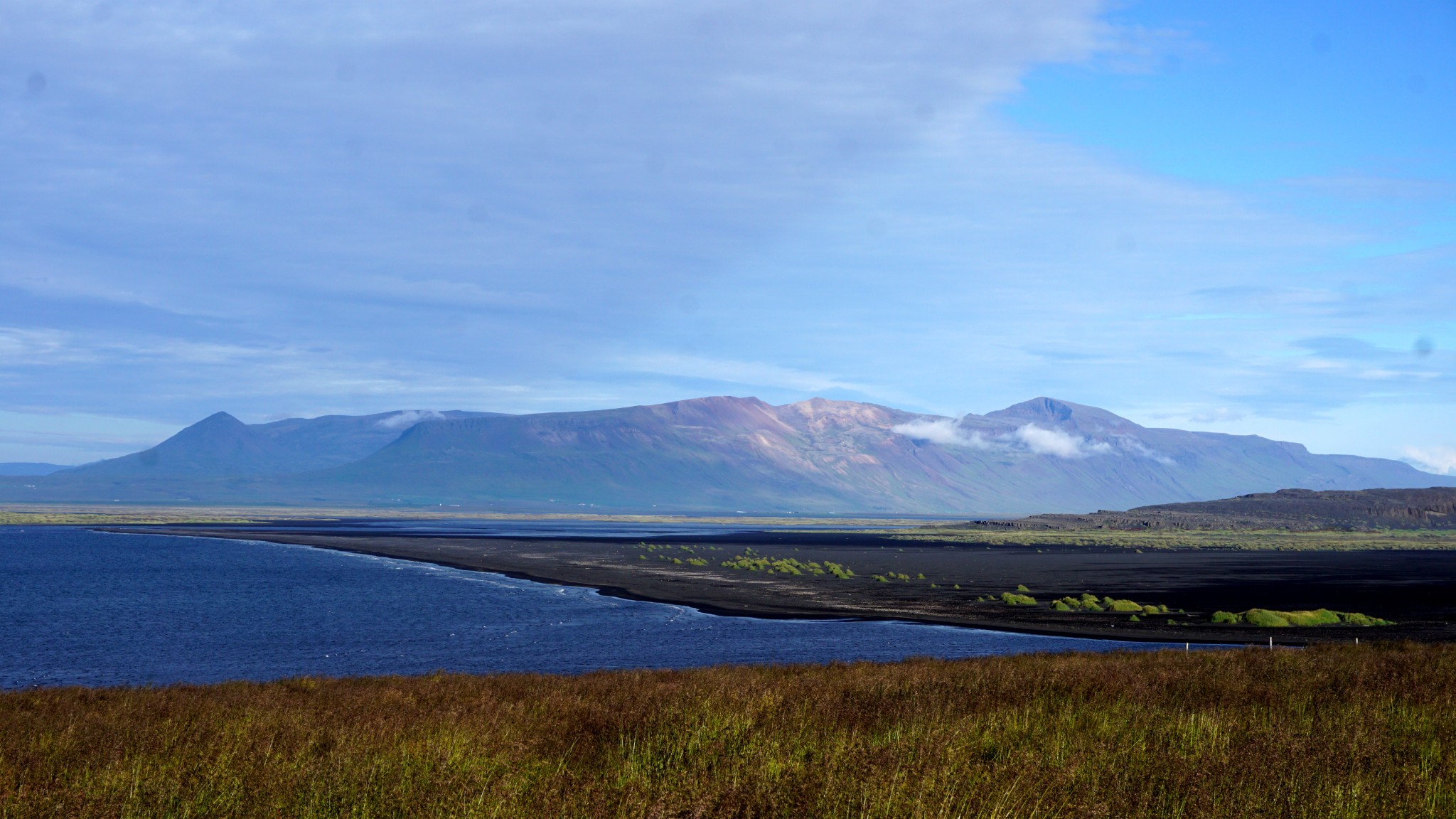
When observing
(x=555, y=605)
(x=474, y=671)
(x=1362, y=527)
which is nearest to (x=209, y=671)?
(x=474, y=671)

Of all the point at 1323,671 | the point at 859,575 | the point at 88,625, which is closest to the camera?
the point at 1323,671

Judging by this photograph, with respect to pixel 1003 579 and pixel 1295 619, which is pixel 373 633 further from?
pixel 1003 579

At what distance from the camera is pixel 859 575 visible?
7512 cm

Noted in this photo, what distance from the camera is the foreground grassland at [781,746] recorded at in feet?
23.6

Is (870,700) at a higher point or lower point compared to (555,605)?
higher

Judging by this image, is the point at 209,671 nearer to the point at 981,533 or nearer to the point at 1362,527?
the point at 981,533

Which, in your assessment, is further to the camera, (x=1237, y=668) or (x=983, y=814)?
(x=1237, y=668)

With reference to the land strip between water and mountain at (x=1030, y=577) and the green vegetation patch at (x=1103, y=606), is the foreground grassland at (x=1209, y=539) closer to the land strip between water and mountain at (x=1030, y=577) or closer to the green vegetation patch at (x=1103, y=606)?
the land strip between water and mountain at (x=1030, y=577)

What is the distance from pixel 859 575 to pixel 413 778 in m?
68.5

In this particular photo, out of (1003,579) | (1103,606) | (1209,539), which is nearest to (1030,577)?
(1003,579)

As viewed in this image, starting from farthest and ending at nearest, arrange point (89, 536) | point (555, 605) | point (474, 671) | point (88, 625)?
point (89, 536) → point (555, 605) → point (88, 625) → point (474, 671)

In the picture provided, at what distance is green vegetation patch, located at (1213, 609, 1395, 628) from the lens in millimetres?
42188

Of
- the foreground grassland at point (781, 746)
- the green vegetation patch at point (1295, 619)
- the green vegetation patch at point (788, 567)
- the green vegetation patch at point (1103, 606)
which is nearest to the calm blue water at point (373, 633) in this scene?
the green vegetation patch at point (1295, 619)

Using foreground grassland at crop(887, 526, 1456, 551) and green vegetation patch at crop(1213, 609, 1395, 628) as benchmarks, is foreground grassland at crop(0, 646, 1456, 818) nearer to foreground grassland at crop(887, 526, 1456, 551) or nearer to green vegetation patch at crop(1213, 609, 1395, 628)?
green vegetation patch at crop(1213, 609, 1395, 628)
